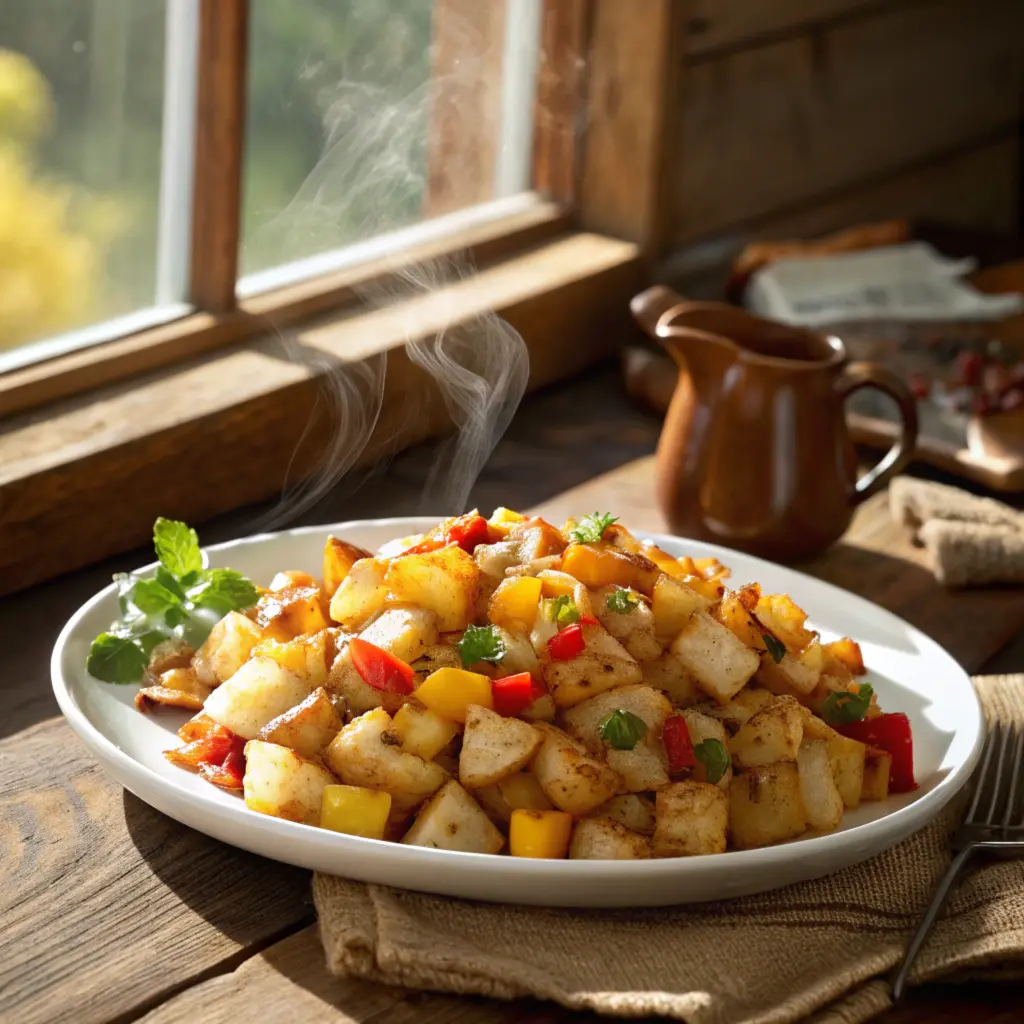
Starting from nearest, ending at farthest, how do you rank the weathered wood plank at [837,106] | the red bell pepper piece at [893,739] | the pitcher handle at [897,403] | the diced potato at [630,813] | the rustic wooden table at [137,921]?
the rustic wooden table at [137,921], the diced potato at [630,813], the red bell pepper piece at [893,739], the pitcher handle at [897,403], the weathered wood plank at [837,106]

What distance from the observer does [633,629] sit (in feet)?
3.82

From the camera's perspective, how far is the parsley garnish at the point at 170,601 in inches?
48.5

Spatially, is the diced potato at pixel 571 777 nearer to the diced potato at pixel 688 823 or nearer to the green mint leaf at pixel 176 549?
the diced potato at pixel 688 823

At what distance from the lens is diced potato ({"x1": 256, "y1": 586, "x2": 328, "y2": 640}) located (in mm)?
1221

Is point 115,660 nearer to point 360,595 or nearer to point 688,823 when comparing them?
point 360,595

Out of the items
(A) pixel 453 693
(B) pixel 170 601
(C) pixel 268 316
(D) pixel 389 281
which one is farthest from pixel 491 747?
(D) pixel 389 281

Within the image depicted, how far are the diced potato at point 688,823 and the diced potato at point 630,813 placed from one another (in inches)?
1.0

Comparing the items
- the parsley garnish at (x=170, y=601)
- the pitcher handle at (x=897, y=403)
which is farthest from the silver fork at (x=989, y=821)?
the parsley garnish at (x=170, y=601)

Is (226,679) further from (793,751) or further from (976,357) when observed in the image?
(976,357)

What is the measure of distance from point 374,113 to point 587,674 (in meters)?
1.19

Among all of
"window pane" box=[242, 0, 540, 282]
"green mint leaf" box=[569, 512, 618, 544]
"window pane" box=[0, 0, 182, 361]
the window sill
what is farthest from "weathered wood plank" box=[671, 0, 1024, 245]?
"green mint leaf" box=[569, 512, 618, 544]

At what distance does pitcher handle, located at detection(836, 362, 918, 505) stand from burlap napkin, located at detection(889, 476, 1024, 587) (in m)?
0.09

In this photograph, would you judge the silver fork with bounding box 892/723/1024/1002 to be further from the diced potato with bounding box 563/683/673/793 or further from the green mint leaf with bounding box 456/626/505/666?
the green mint leaf with bounding box 456/626/505/666

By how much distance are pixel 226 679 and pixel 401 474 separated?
0.77 meters
